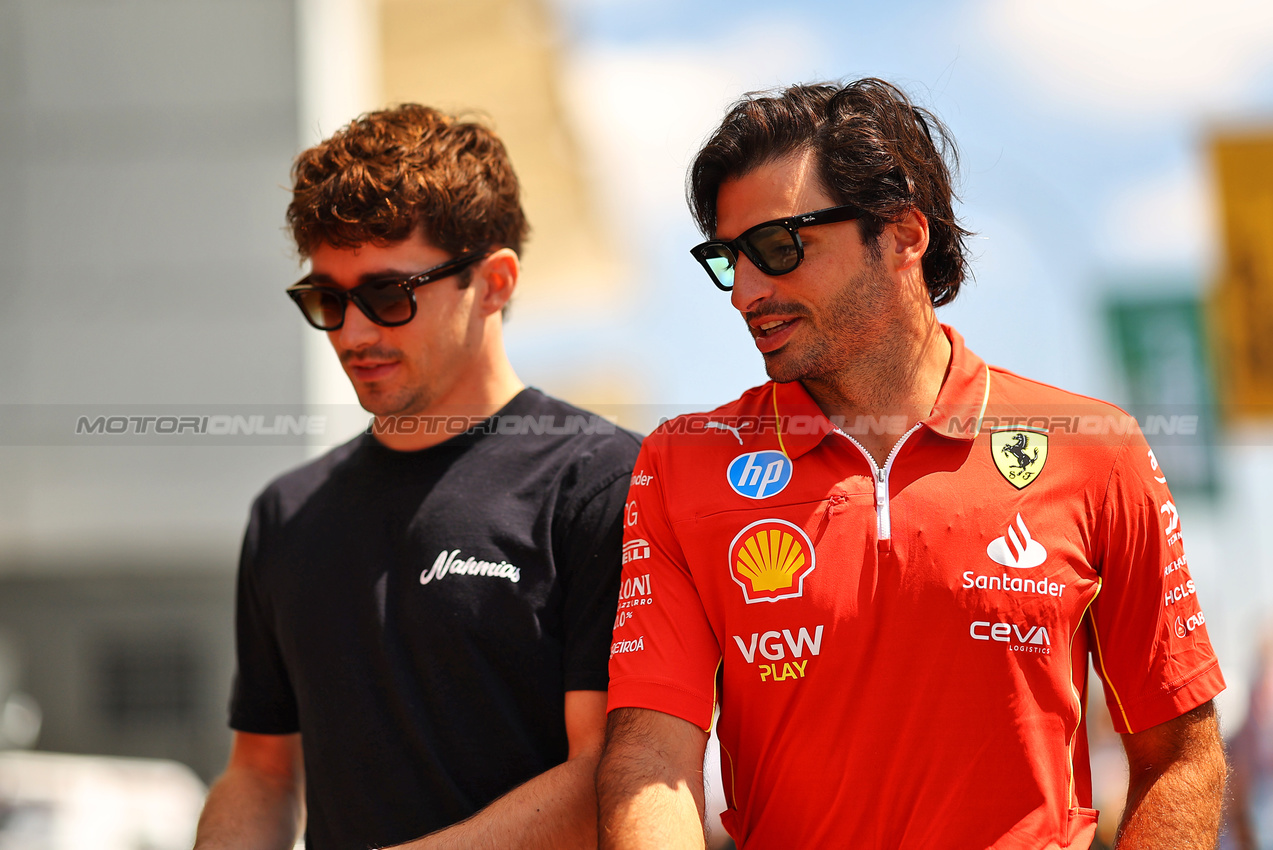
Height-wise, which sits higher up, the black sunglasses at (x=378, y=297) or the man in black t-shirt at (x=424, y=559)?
the black sunglasses at (x=378, y=297)

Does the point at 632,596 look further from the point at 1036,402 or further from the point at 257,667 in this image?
the point at 257,667

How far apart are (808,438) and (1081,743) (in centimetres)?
79

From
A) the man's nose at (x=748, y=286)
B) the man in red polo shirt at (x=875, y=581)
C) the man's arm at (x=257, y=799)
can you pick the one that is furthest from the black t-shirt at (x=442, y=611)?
the man's nose at (x=748, y=286)

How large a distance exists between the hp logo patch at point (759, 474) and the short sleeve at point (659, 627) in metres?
0.10

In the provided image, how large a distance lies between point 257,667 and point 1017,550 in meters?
1.84

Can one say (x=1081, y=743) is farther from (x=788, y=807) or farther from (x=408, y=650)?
(x=408, y=650)

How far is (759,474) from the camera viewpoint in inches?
89.2

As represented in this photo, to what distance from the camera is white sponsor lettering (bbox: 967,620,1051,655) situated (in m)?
2.05

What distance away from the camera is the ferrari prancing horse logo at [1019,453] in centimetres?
218

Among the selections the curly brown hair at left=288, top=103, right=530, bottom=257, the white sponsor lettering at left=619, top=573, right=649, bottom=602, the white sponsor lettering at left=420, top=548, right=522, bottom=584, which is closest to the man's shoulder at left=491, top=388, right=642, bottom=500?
the white sponsor lettering at left=420, top=548, right=522, bottom=584

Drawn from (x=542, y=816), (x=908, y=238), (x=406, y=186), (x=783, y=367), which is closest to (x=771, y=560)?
(x=783, y=367)

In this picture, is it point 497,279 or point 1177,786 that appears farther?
point 497,279

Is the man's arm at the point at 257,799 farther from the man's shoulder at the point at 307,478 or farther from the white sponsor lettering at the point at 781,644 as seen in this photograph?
the white sponsor lettering at the point at 781,644

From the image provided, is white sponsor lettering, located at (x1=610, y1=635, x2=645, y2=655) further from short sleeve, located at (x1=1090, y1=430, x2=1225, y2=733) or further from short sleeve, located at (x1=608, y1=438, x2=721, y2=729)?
short sleeve, located at (x1=1090, y1=430, x2=1225, y2=733)
